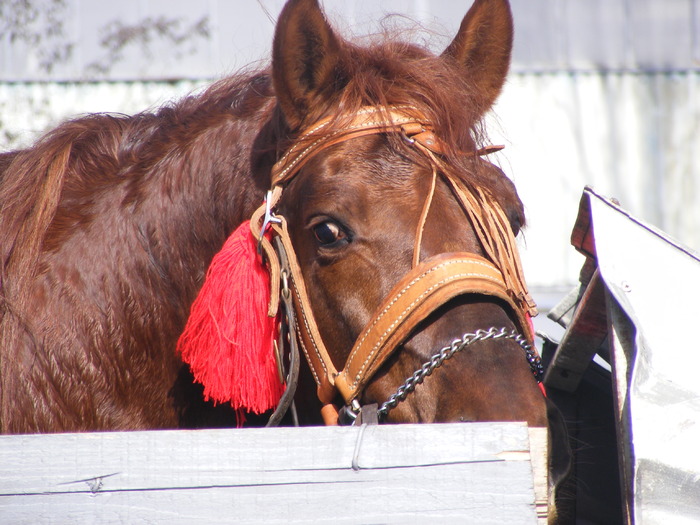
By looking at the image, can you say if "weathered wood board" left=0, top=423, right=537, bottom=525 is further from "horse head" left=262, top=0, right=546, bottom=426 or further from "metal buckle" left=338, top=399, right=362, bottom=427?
"metal buckle" left=338, top=399, right=362, bottom=427

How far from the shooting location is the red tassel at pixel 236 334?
179 cm

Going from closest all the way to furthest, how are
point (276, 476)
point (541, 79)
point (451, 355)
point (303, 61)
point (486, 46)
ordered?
point (276, 476) → point (451, 355) → point (303, 61) → point (486, 46) → point (541, 79)

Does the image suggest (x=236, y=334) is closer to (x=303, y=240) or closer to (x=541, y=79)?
(x=303, y=240)

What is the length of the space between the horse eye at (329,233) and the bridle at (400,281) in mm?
111

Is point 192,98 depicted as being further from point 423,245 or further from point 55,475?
point 55,475

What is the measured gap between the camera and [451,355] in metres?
1.50

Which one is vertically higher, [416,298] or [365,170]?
[365,170]

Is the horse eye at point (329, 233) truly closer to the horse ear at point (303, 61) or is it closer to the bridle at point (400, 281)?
the bridle at point (400, 281)

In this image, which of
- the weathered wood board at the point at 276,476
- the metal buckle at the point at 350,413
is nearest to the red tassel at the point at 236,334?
the metal buckle at the point at 350,413

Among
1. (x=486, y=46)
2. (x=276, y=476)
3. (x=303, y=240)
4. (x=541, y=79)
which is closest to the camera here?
(x=276, y=476)

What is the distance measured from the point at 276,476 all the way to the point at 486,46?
1609 millimetres

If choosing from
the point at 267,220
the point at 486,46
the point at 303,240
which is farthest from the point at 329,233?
the point at 486,46

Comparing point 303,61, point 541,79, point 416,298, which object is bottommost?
point 416,298

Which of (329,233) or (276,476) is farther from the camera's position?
(329,233)
